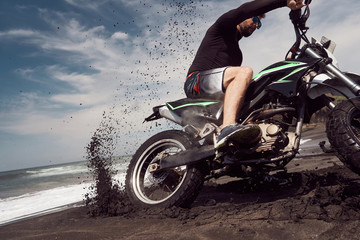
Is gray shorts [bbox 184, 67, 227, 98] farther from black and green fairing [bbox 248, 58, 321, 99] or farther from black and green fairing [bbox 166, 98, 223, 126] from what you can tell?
black and green fairing [bbox 248, 58, 321, 99]

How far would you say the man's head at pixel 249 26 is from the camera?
3307 mm

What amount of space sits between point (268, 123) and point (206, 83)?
0.88m

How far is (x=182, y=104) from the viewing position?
3.30m

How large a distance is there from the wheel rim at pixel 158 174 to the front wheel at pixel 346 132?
1718mm

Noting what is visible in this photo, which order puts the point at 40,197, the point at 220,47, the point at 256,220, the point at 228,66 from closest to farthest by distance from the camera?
the point at 256,220, the point at 228,66, the point at 220,47, the point at 40,197

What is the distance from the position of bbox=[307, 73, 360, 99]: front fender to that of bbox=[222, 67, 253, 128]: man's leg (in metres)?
0.71

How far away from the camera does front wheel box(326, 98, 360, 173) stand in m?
2.33

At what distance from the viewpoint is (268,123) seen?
287 cm

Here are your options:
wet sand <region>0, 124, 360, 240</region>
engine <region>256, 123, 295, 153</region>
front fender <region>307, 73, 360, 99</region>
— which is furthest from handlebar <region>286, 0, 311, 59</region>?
wet sand <region>0, 124, 360, 240</region>

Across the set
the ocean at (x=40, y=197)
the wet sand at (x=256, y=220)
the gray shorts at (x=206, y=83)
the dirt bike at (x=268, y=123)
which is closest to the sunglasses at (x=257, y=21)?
Answer: the dirt bike at (x=268, y=123)

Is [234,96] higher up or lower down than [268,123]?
higher up

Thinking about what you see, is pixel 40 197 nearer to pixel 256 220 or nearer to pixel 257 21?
pixel 256 220

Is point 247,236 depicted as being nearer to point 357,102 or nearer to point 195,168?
point 195,168

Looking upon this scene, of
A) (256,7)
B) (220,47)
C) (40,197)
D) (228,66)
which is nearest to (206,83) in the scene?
(228,66)
